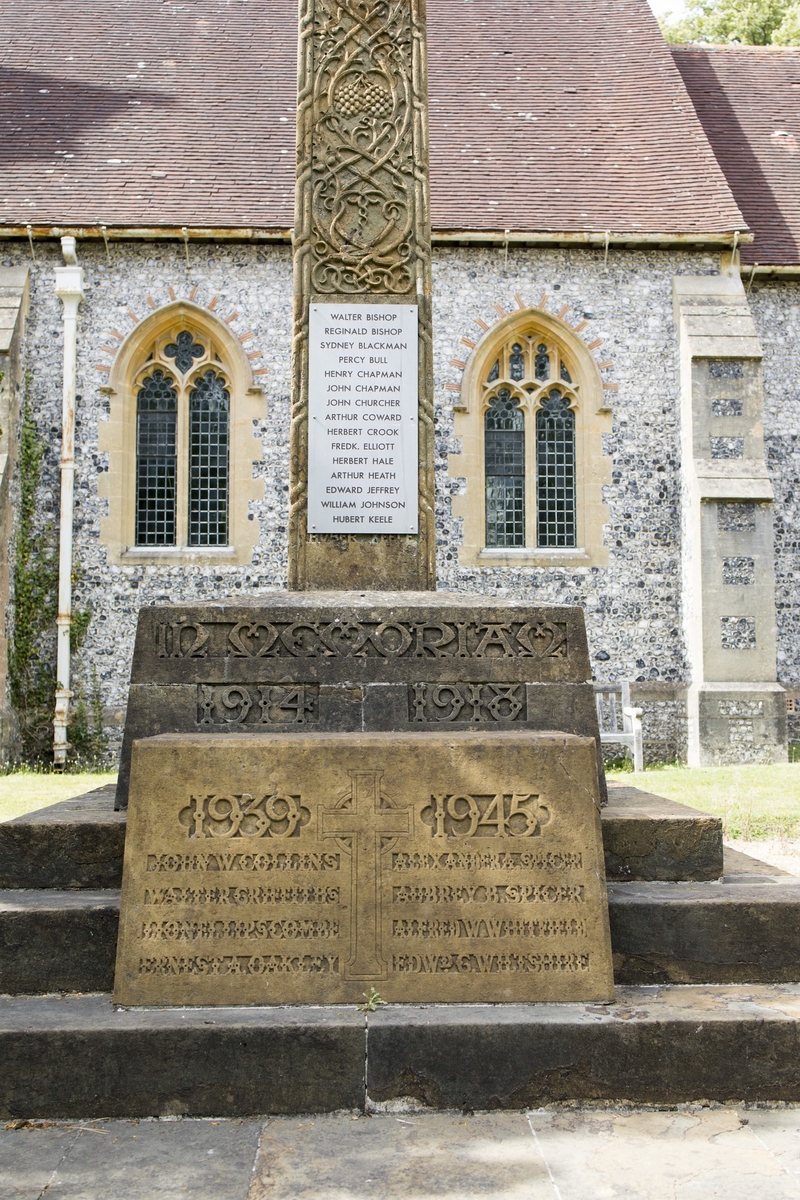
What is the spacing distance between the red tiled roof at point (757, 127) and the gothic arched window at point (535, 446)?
125 inches

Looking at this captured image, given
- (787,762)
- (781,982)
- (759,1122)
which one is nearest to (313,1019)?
(759,1122)

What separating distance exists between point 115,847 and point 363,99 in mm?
3400

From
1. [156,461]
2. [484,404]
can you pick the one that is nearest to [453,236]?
[484,404]

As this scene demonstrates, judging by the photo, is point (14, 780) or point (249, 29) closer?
point (14, 780)

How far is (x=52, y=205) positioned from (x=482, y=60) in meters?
7.40

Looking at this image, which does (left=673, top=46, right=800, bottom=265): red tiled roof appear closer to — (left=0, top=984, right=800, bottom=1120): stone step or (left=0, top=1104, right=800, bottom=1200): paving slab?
(left=0, top=984, right=800, bottom=1120): stone step

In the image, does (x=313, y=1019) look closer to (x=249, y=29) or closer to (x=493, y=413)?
(x=493, y=413)

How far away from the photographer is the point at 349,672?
13.2 ft

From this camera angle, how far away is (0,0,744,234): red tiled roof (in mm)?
13984

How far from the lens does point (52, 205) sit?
13758 mm

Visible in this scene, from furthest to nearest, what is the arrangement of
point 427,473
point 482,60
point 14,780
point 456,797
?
point 482,60 → point 14,780 → point 427,473 → point 456,797

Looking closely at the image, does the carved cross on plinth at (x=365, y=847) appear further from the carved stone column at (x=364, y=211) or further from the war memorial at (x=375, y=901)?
the carved stone column at (x=364, y=211)

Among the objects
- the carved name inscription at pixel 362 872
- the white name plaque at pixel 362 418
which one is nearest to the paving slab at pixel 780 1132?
the carved name inscription at pixel 362 872

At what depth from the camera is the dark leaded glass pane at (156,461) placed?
13922 mm
